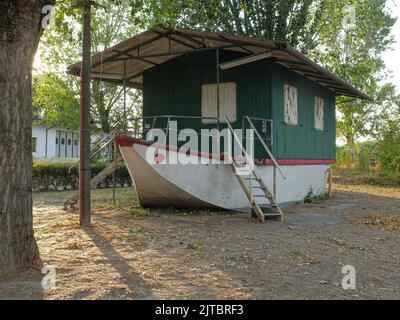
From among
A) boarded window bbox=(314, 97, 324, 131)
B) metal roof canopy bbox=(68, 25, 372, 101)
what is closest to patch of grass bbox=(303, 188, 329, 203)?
boarded window bbox=(314, 97, 324, 131)

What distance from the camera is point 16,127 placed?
5.31m

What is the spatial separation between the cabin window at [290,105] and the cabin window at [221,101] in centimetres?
178

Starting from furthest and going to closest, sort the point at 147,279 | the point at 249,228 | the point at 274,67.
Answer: the point at 274,67, the point at 249,228, the point at 147,279

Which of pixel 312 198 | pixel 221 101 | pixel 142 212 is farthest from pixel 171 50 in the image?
pixel 312 198

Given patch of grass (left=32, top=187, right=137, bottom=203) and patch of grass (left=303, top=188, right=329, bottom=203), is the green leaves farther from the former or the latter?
patch of grass (left=303, top=188, right=329, bottom=203)

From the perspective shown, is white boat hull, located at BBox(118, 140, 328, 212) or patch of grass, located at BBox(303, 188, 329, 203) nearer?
white boat hull, located at BBox(118, 140, 328, 212)

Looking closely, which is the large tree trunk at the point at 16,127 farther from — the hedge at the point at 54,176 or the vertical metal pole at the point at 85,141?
the hedge at the point at 54,176

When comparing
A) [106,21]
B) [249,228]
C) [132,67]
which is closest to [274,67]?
[132,67]

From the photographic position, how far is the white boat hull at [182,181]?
10.2m

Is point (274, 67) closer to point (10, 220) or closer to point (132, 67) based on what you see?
point (132, 67)

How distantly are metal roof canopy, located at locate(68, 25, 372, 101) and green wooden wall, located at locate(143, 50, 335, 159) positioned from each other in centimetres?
38

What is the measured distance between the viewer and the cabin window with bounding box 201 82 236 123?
13.1 metres

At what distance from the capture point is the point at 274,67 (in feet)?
42.0
